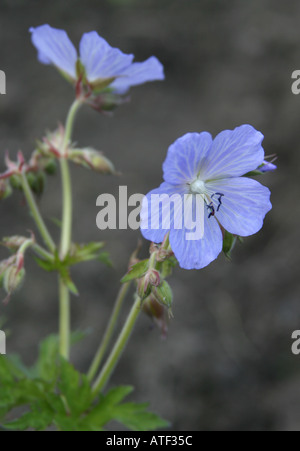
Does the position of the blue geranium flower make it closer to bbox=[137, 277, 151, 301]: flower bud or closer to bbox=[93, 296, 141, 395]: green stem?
bbox=[137, 277, 151, 301]: flower bud

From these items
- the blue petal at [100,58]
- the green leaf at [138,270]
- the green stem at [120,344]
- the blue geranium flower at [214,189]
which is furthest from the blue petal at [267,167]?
the blue petal at [100,58]

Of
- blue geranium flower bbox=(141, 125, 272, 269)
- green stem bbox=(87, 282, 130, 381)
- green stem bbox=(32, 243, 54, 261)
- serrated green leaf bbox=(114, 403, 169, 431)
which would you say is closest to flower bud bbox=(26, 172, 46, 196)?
green stem bbox=(32, 243, 54, 261)

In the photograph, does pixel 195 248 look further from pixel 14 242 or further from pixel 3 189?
pixel 3 189

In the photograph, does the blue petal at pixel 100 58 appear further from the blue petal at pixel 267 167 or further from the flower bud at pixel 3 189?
the blue petal at pixel 267 167

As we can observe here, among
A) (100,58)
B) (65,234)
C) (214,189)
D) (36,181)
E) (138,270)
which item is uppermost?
(100,58)

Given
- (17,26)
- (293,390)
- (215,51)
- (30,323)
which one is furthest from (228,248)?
(17,26)

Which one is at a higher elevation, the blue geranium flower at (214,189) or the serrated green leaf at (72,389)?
the blue geranium flower at (214,189)

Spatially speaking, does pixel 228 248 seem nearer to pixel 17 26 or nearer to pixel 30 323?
pixel 30 323

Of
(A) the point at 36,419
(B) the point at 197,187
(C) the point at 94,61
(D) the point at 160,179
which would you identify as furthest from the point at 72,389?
(D) the point at 160,179
